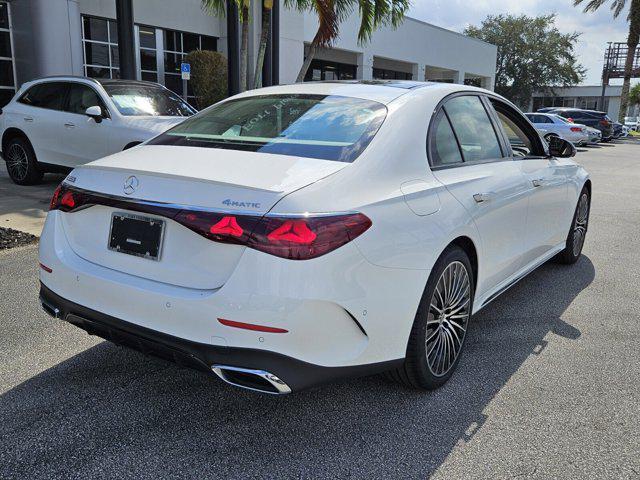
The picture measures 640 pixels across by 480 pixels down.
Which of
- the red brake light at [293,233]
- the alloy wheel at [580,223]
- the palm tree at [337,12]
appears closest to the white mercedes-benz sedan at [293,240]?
the red brake light at [293,233]

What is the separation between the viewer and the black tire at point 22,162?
31.5 ft

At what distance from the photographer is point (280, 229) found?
235 cm

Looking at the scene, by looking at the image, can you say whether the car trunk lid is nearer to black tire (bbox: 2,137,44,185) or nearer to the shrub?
black tire (bbox: 2,137,44,185)

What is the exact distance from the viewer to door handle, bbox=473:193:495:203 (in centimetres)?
341

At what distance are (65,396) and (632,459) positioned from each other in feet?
9.29

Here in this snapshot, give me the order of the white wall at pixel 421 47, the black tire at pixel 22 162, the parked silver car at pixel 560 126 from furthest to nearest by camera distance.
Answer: the white wall at pixel 421 47 → the parked silver car at pixel 560 126 → the black tire at pixel 22 162

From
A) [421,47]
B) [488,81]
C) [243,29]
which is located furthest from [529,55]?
[243,29]

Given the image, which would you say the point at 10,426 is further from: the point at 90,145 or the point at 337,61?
the point at 337,61

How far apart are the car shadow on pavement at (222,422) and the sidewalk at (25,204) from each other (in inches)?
156

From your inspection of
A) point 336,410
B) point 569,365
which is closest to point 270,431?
point 336,410

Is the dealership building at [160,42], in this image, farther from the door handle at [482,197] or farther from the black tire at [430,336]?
the black tire at [430,336]

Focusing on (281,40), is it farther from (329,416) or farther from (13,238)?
(329,416)

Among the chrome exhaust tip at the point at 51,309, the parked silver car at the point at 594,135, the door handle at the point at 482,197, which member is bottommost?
the parked silver car at the point at 594,135

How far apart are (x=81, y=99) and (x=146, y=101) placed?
3.22 feet
